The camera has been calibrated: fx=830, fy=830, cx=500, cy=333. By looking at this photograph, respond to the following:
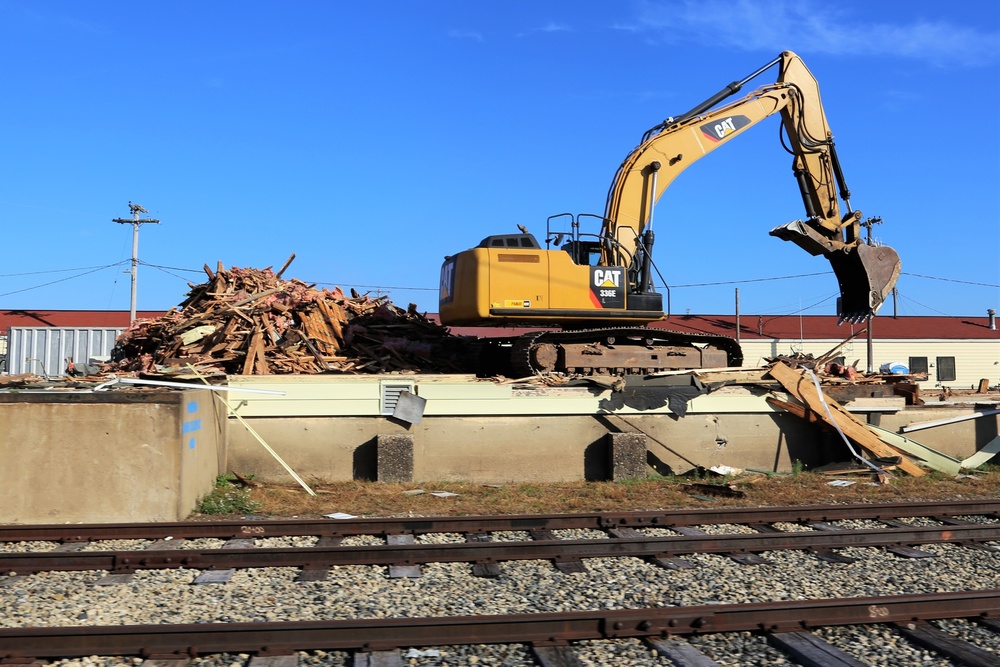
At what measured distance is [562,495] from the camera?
1122 centimetres

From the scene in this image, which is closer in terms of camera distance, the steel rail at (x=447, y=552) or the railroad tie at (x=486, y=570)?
the railroad tie at (x=486, y=570)

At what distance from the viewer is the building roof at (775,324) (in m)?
33.5

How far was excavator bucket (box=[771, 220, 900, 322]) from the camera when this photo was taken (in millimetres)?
14492

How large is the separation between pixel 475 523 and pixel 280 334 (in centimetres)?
742

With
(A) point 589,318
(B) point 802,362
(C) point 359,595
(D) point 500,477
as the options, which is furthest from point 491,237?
(C) point 359,595

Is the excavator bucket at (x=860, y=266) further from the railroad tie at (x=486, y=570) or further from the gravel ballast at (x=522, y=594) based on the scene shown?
the railroad tie at (x=486, y=570)

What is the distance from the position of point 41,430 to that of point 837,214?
43.1ft

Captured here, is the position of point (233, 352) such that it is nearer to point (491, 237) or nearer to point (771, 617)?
point (491, 237)

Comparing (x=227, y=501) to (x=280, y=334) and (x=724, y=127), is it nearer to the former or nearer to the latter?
(x=280, y=334)

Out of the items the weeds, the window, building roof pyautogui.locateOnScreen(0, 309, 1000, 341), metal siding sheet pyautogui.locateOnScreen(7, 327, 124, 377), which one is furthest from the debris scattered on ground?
the window

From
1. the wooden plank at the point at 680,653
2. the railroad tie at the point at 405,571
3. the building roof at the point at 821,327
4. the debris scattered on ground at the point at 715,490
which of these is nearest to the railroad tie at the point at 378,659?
the wooden plank at the point at 680,653

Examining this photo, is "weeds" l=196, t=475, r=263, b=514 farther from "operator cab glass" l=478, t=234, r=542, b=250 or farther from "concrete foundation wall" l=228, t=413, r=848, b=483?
"operator cab glass" l=478, t=234, r=542, b=250

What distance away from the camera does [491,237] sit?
544 inches

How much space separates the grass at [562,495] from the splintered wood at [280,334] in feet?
10.6
